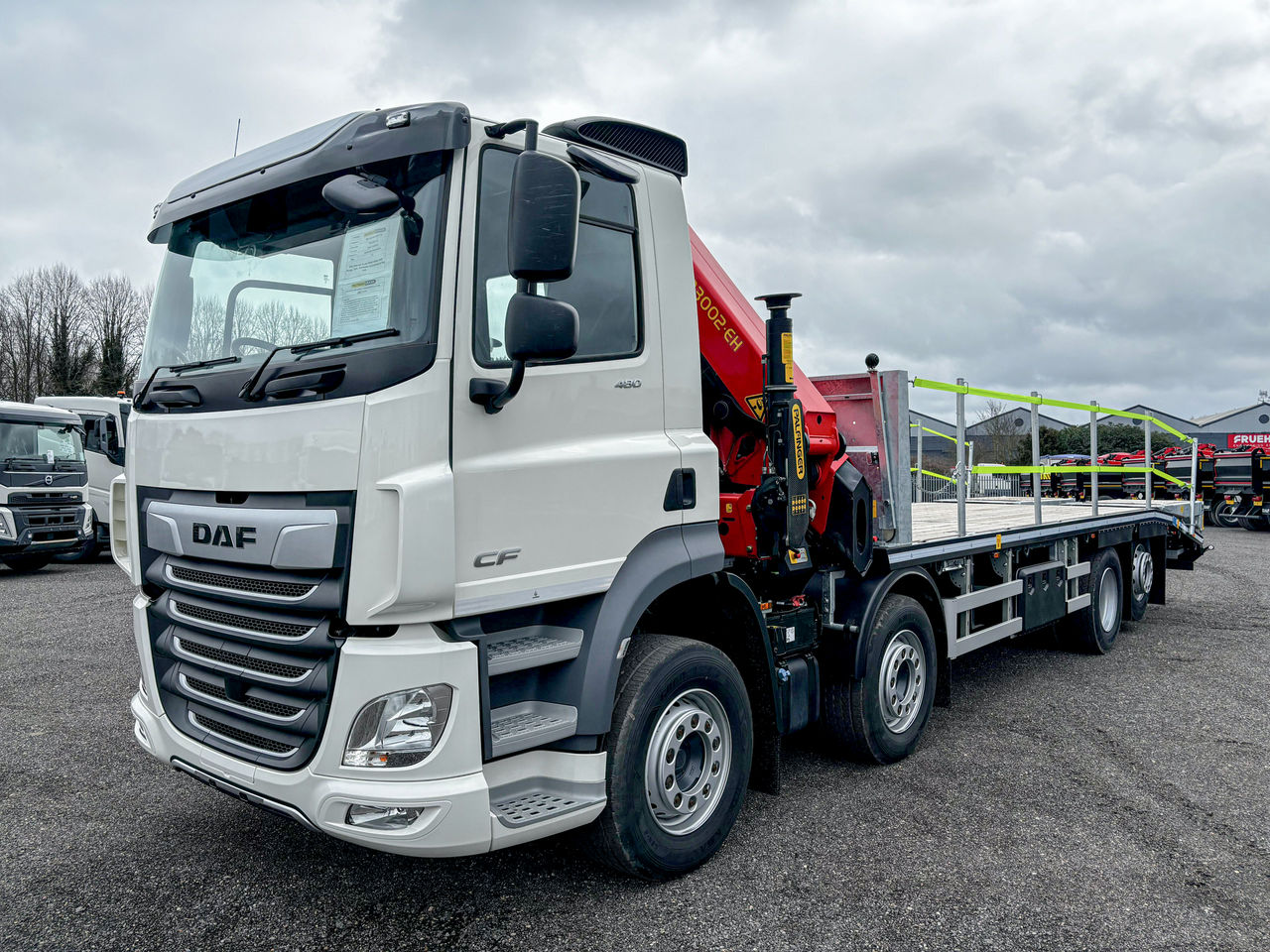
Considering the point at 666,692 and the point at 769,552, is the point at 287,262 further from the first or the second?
the point at 769,552

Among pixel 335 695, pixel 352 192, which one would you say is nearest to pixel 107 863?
pixel 335 695

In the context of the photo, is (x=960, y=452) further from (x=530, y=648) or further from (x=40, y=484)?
(x=40, y=484)

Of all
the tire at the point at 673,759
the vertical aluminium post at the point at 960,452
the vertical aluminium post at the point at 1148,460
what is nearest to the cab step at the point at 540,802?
the tire at the point at 673,759

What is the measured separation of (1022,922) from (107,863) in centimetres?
362

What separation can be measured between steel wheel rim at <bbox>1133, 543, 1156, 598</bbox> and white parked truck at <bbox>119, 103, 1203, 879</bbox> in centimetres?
601

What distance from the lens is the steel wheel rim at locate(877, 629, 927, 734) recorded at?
15.9 feet

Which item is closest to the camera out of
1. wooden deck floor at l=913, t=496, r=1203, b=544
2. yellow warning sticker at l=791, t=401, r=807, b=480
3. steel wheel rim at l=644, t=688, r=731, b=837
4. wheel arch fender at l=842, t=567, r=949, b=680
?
steel wheel rim at l=644, t=688, r=731, b=837

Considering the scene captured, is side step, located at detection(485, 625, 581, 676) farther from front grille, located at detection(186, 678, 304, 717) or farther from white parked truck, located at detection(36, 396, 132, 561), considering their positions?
white parked truck, located at detection(36, 396, 132, 561)

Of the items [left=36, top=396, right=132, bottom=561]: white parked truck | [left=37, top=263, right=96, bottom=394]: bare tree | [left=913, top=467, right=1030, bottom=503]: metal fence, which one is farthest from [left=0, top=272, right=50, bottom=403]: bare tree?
[left=913, top=467, right=1030, bottom=503]: metal fence

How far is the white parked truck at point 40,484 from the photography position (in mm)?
13633

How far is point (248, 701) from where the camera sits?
10.3ft

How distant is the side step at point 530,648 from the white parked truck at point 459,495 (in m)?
0.02

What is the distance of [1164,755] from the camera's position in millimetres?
5094

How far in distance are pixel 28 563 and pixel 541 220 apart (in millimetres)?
16293
